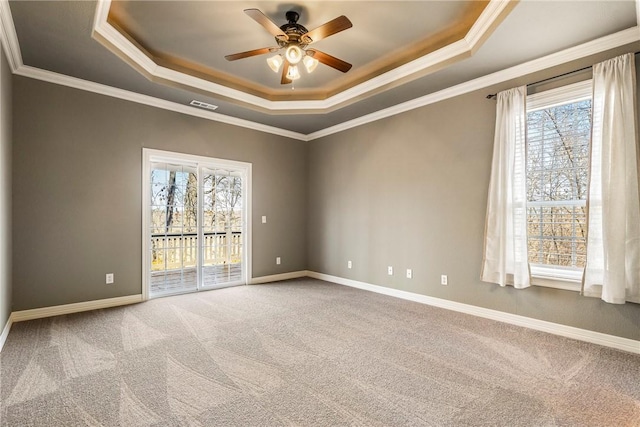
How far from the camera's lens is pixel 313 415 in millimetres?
1886

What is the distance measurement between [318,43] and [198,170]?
273 centimetres

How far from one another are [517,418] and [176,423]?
2.03m

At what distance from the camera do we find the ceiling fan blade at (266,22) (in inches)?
95.3

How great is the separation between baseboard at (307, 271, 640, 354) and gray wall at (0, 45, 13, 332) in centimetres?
436

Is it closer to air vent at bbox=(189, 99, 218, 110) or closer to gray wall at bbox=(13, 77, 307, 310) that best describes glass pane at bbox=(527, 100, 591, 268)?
air vent at bbox=(189, 99, 218, 110)

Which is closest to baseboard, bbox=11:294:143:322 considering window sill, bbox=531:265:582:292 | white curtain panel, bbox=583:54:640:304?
window sill, bbox=531:265:582:292

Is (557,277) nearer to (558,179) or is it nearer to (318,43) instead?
(558,179)

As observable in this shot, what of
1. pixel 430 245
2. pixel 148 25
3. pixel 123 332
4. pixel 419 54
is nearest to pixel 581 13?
pixel 419 54

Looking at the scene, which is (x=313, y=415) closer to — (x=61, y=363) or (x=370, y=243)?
(x=61, y=363)

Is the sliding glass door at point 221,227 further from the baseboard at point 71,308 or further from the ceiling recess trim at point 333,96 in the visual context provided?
the ceiling recess trim at point 333,96

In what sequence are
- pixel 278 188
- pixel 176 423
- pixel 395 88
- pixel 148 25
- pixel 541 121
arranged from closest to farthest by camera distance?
pixel 176 423 < pixel 148 25 < pixel 541 121 < pixel 395 88 < pixel 278 188

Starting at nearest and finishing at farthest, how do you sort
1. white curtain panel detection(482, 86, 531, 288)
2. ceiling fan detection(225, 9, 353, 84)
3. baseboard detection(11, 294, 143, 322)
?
ceiling fan detection(225, 9, 353, 84)
white curtain panel detection(482, 86, 531, 288)
baseboard detection(11, 294, 143, 322)

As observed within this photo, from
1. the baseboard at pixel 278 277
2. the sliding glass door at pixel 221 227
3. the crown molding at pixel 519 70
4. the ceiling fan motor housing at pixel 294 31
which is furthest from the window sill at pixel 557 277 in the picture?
the sliding glass door at pixel 221 227

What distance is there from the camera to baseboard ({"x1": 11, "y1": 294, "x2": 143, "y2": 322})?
3.48m
